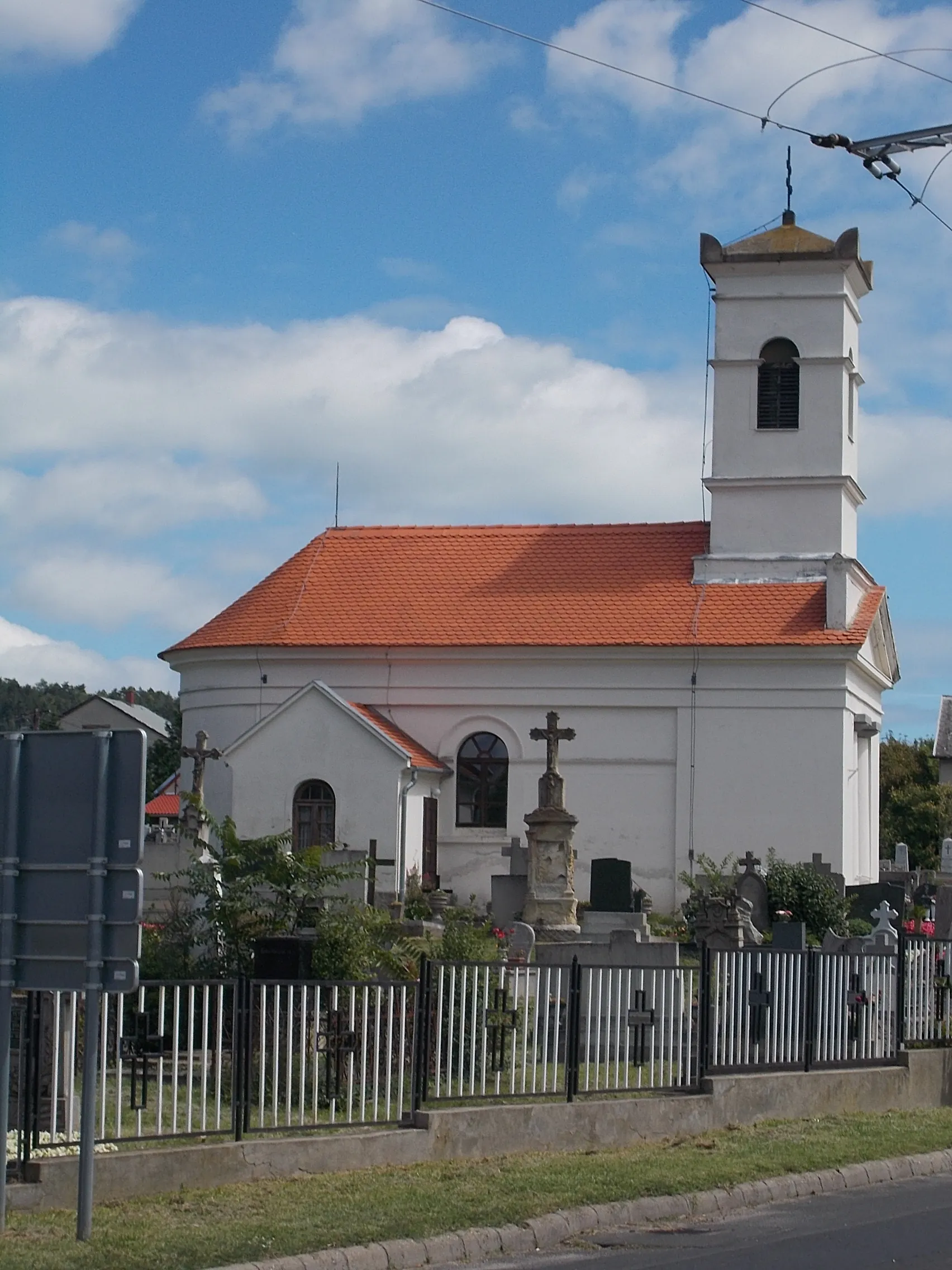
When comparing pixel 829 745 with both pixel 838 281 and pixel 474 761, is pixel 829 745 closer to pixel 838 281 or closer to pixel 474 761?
pixel 474 761

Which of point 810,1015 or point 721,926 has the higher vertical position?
point 810,1015

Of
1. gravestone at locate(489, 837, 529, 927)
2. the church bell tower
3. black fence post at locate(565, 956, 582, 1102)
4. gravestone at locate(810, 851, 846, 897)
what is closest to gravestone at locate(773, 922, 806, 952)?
black fence post at locate(565, 956, 582, 1102)

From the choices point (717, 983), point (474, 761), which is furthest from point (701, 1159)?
point (474, 761)

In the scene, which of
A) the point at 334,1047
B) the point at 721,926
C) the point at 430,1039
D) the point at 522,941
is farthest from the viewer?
the point at 721,926

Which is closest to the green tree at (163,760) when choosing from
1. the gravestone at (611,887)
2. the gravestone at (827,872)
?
the gravestone at (827,872)

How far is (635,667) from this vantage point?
3553 centimetres

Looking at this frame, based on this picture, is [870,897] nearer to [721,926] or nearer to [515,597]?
[721,926]

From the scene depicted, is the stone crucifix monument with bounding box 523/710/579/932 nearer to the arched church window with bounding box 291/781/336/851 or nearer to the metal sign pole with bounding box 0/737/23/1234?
the arched church window with bounding box 291/781/336/851

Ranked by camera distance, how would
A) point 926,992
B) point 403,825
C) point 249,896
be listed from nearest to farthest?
point 926,992 → point 249,896 → point 403,825

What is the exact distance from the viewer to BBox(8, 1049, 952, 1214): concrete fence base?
382 inches

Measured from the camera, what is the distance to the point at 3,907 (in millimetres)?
9016

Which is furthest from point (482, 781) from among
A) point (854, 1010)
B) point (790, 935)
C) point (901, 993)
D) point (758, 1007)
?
point (758, 1007)

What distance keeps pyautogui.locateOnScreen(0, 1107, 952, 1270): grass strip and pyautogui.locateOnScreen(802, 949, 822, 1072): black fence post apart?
5.06 ft

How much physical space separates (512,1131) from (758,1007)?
3.13m
